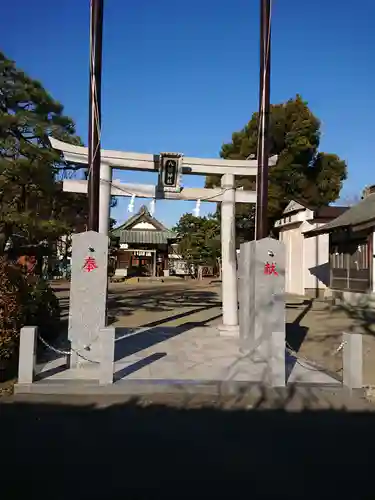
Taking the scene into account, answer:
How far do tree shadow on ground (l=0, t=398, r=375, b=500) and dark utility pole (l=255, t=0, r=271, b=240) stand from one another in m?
4.37

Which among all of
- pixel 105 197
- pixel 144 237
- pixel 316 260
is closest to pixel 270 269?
pixel 105 197

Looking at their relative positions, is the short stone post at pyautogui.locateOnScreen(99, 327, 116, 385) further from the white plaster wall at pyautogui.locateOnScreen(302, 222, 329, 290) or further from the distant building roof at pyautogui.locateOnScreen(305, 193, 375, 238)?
the white plaster wall at pyautogui.locateOnScreen(302, 222, 329, 290)

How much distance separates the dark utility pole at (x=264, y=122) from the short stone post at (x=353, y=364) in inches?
121

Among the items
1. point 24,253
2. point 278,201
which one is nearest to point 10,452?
point 24,253

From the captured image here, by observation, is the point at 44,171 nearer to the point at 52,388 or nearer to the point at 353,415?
the point at 52,388

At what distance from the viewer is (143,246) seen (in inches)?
1874

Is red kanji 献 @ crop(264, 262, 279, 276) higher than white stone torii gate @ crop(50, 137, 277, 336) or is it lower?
lower

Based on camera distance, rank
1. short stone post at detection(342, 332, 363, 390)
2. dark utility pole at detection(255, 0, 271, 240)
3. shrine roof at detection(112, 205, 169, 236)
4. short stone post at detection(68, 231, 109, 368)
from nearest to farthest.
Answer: short stone post at detection(342, 332, 363, 390), short stone post at detection(68, 231, 109, 368), dark utility pole at detection(255, 0, 271, 240), shrine roof at detection(112, 205, 169, 236)

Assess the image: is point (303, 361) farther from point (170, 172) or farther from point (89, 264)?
point (170, 172)

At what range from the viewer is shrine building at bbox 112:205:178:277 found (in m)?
47.1

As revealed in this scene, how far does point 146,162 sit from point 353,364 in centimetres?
653

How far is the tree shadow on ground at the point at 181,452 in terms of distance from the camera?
385 centimetres

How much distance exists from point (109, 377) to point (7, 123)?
9.50 metres

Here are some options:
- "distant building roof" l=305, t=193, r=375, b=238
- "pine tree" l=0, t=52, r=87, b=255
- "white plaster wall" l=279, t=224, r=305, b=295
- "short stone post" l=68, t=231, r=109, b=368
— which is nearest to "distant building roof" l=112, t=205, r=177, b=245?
"white plaster wall" l=279, t=224, r=305, b=295
